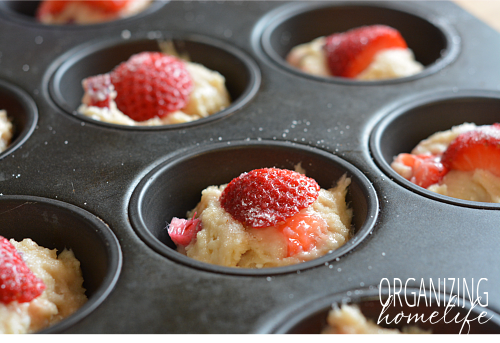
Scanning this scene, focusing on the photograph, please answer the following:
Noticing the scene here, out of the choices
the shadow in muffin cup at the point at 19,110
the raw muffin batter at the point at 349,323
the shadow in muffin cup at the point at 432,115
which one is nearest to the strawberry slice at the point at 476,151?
the shadow in muffin cup at the point at 432,115

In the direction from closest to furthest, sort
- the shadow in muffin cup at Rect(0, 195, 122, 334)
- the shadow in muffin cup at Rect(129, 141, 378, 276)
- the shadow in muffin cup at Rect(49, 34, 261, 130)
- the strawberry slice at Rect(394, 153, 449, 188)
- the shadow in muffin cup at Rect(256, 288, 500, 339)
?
the shadow in muffin cup at Rect(256, 288, 500, 339)
the shadow in muffin cup at Rect(0, 195, 122, 334)
the shadow in muffin cup at Rect(129, 141, 378, 276)
the strawberry slice at Rect(394, 153, 449, 188)
the shadow in muffin cup at Rect(49, 34, 261, 130)

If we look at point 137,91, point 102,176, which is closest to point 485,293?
point 102,176

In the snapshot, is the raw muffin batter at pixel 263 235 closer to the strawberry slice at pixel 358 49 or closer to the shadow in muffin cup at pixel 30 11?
the strawberry slice at pixel 358 49

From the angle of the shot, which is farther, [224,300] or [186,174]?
[186,174]

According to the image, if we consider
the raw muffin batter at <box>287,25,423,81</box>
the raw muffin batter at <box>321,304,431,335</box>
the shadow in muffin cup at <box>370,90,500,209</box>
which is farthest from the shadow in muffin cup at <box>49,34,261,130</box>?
the raw muffin batter at <box>321,304,431,335</box>

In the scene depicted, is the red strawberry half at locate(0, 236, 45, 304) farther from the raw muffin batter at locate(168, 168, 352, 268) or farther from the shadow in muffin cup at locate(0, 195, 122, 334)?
the raw muffin batter at locate(168, 168, 352, 268)

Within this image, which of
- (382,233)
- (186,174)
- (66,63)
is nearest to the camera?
(382,233)
